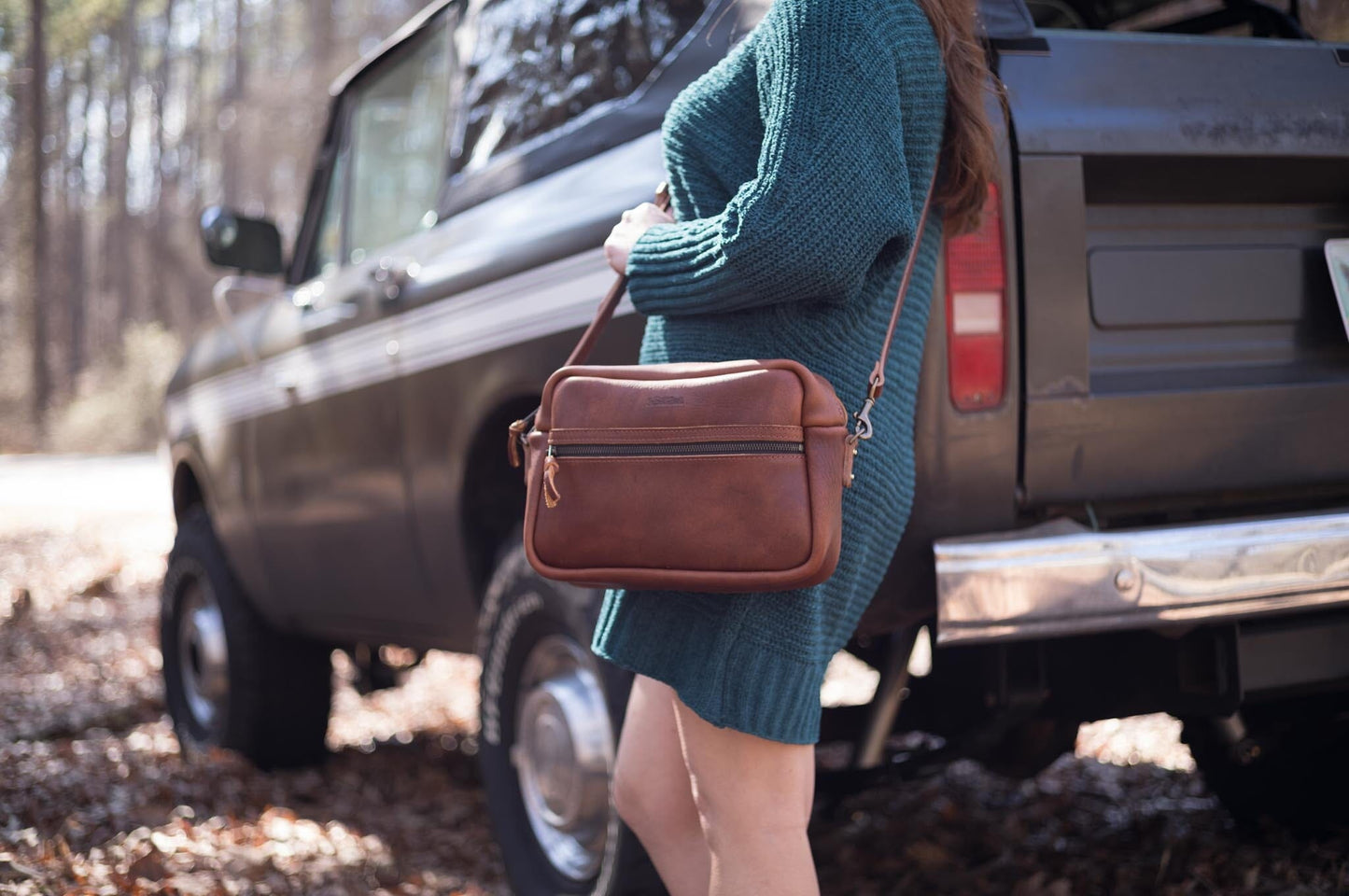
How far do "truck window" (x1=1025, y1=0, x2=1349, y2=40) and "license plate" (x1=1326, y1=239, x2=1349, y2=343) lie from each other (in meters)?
0.88

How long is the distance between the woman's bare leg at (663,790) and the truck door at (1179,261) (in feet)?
2.29

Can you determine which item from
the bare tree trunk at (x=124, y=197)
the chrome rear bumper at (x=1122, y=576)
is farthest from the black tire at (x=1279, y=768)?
the bare tree trunk at (x=124, y=197)

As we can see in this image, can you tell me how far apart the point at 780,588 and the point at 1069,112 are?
98cm

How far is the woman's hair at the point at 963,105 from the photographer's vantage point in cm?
169

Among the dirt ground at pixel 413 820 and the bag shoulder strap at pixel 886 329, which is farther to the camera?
the dirt ground at pixel 413 820

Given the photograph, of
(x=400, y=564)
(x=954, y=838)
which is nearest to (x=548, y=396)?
(x=400, y=564)

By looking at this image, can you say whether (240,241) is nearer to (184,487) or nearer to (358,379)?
(358,379)

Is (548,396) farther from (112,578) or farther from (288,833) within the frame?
(112,578)

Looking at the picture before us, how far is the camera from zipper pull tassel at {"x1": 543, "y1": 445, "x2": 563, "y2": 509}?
167 cm

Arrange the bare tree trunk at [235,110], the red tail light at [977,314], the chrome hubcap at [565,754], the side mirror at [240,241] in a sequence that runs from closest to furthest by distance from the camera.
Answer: the red tail light at [977,314] → the chrome hubcap at [565,754] → the side mirror at [240,241] → the bare tree trunk at [235,110]

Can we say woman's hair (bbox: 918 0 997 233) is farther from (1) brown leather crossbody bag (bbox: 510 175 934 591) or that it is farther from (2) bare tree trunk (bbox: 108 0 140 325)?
(2) bare tree trunk (bbox: 108 0 140 325)

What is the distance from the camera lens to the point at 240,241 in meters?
3.85

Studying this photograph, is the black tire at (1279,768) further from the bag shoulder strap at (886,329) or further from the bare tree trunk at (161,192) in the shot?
the bare tree trunk at (161,192)

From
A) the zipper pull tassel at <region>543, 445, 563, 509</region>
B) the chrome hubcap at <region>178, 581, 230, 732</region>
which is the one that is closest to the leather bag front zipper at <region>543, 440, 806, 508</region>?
the zipper pull tassel at <region>543, 445, 563, 509</region>
